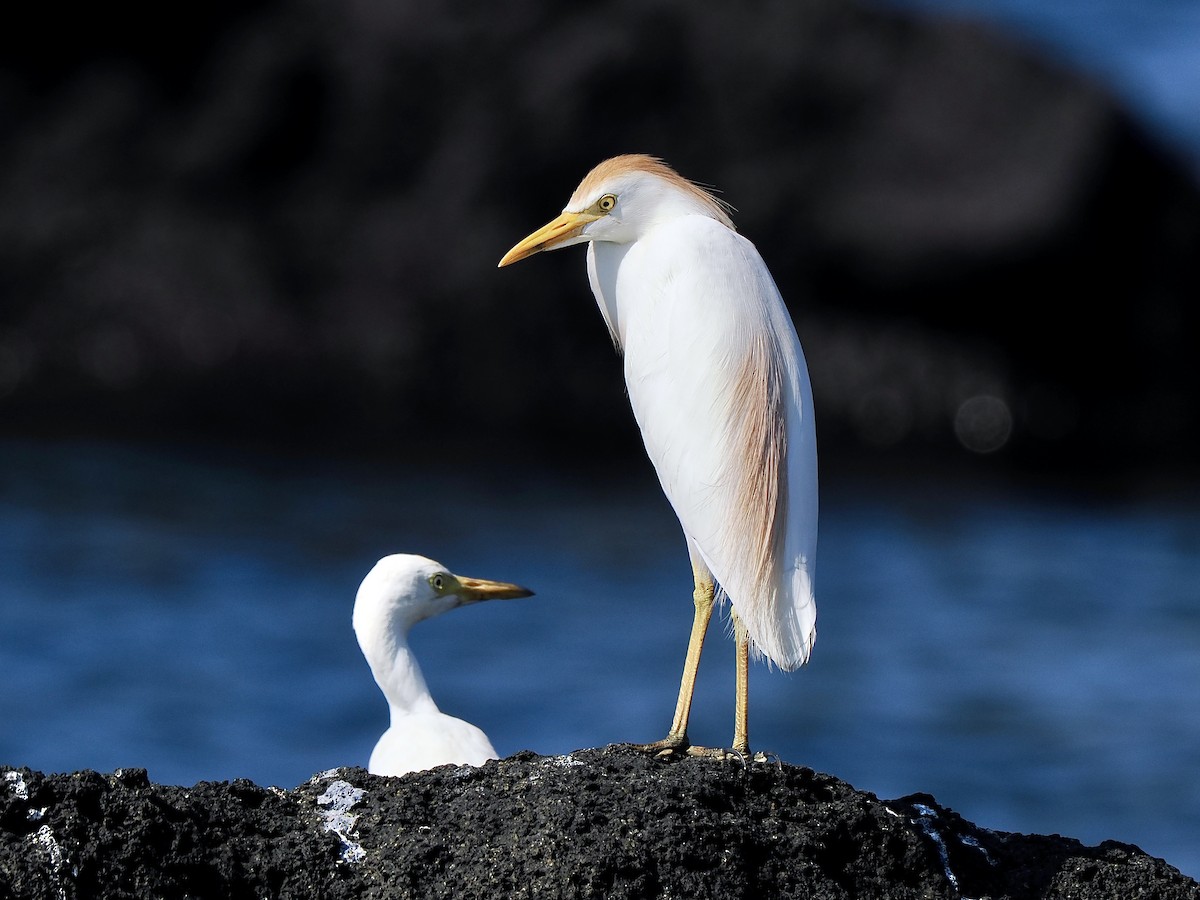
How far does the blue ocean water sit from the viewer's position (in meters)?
11.7

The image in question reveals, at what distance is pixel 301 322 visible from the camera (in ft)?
46.4

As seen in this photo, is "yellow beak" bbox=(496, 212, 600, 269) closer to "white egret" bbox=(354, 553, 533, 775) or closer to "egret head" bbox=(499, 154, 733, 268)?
"egret head" bbox=(499, 154, 733, 268)

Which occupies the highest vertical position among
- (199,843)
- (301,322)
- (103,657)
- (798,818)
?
(301,322)

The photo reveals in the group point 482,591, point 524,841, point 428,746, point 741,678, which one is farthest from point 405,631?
point 524,841

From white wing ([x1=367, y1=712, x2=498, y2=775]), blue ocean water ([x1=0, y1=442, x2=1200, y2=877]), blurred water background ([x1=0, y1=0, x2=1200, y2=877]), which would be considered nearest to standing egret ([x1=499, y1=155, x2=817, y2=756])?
white wing ([x1=367, y1=712, x2=498, y2=775])

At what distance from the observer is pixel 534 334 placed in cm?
1394

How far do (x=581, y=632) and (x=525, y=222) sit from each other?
356 cm

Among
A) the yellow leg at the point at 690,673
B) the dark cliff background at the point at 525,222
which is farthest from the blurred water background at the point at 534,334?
the yellow leg at the point at 690,673

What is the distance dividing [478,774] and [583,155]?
11009 millimetres

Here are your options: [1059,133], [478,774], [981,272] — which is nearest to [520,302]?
[981,272]

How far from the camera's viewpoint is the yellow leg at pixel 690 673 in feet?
12.9

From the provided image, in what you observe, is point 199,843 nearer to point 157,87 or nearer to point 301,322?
point 301,322

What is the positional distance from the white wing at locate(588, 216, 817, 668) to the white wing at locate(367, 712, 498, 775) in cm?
108

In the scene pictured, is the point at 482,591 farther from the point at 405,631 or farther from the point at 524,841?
the point at 524,841
